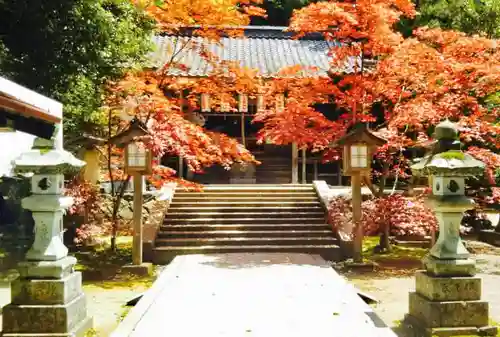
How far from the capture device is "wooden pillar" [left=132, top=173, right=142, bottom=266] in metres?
10.5

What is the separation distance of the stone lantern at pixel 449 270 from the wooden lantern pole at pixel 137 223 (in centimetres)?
615

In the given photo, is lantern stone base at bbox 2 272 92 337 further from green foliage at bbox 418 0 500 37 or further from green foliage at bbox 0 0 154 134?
green foliage at bbox 418 0 500 37

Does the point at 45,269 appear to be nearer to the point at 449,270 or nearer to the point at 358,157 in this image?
the point at 449,270

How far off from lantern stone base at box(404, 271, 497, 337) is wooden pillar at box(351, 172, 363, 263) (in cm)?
471

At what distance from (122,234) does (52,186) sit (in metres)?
9.10

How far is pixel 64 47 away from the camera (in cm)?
1010

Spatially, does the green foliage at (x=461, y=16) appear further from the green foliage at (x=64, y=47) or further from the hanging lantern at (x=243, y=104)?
the green foliage at (x=64, y=47)

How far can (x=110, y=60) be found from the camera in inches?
434

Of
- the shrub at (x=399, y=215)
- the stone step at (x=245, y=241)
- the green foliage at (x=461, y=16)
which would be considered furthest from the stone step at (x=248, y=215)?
the green foliage at (x=461, y=16)

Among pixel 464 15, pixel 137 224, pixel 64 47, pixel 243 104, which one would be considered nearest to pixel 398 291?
pixel 137 224

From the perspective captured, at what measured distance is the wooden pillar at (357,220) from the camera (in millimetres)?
10656

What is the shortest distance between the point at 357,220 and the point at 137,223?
4.81 m

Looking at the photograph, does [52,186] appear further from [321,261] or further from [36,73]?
[321,261]

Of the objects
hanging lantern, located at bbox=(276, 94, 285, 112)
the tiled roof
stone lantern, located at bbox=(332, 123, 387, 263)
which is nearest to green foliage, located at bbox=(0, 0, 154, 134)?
hanging lantern, located at bbox=(276, 94, 285, 112)
